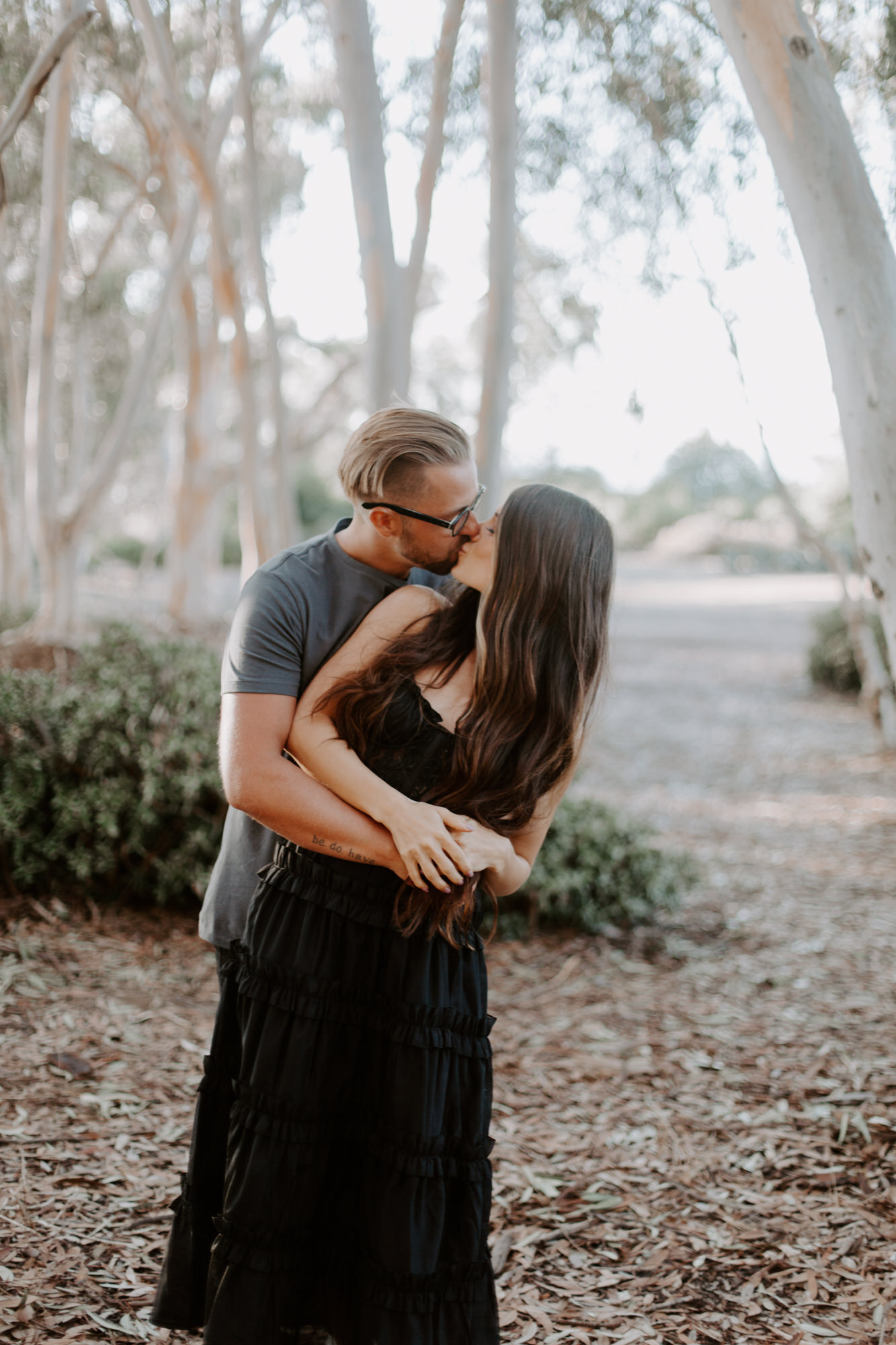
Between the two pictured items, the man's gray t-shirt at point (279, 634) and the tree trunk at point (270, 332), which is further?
the tree trunk at point (270, 332)

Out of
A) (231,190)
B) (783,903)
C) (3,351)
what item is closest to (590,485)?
(231,190)

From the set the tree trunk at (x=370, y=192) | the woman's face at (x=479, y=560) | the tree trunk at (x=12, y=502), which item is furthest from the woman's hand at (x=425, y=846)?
the tree trunk at (x=12, y=502)

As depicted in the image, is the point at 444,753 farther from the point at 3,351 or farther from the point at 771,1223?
the point at 3,351

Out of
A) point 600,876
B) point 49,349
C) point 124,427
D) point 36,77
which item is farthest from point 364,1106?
point 124,427

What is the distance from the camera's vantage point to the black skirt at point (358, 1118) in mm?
1800

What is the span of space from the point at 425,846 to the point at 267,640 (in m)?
0.48

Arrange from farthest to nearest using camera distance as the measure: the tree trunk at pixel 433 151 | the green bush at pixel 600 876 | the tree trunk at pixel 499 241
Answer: the tree trunk at pixel 433 151, the tree trunk at pixel 499 241, the green bush at pixel 600 876

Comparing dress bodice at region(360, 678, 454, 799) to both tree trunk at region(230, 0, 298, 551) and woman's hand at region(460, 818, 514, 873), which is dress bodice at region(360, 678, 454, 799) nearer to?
woman's hand at region(460, 818, 514, 873)

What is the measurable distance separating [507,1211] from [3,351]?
11.7 meters

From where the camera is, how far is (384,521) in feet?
6.23

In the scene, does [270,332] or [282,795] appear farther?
[270,332]

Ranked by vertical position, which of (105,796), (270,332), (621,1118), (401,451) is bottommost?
(621,1118)

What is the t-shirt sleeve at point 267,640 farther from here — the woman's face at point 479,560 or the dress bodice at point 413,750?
the woman's face at point 479,560

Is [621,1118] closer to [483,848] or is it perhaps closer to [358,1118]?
[358,1118]
